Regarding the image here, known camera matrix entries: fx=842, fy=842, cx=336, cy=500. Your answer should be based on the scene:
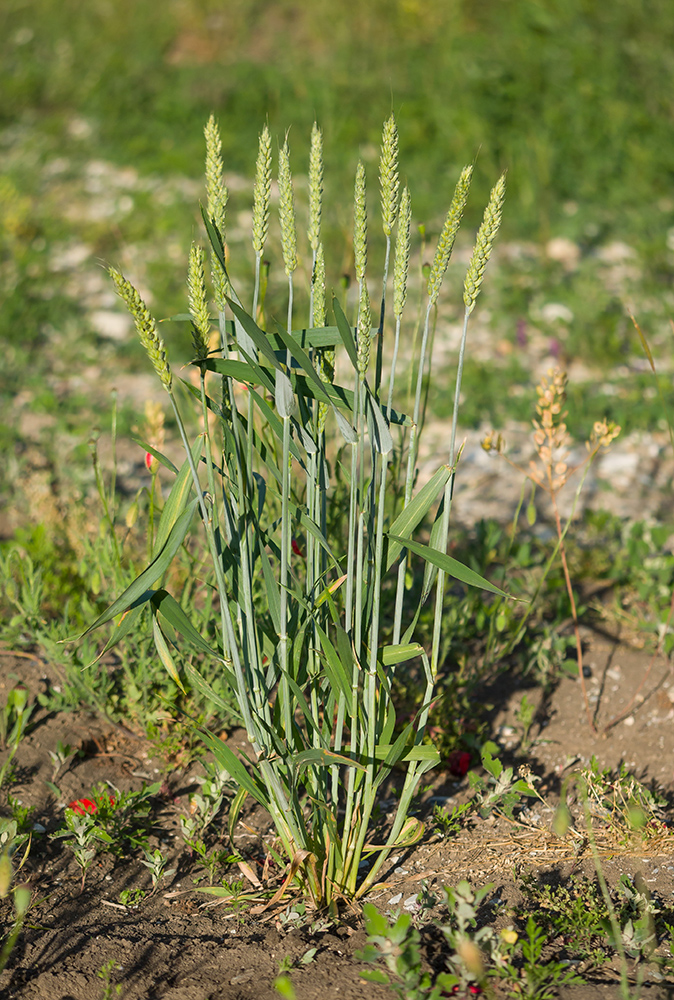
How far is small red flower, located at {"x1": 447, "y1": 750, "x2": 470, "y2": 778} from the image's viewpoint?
2.00m

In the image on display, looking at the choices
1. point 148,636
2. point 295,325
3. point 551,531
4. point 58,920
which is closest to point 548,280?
point 295,325

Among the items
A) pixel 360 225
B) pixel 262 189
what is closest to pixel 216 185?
pixel 262 189

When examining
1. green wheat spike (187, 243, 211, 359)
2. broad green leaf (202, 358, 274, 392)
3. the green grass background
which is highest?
the green grass background

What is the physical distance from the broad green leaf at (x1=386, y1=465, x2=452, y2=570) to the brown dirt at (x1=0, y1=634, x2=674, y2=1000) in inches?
24.8

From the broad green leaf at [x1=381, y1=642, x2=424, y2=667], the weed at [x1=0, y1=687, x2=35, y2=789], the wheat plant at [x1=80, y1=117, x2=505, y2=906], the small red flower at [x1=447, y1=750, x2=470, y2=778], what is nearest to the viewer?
the wheat plant at [x1=80, y1=117, x2=505, y2=906]

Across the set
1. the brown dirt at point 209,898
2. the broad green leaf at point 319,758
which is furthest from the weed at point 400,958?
the broad green leaf at point 319,758

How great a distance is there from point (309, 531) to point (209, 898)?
0.83 metres

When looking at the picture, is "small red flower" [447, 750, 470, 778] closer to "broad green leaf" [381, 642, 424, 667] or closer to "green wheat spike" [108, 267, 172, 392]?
"broad green leaf" [381, 642, 424, 667]

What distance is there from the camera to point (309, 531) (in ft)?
4.64

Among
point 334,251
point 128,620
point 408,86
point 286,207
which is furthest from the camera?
point 408,86

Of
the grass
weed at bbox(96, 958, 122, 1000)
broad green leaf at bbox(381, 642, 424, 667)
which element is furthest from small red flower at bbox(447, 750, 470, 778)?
weed at bbox(96, 958, 122, 1000)

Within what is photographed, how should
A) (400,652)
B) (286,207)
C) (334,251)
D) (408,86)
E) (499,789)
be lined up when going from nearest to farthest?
(286,207)
(400,652)
(499,789)
(334,251)
(408,86)

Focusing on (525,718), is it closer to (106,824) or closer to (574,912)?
(574,912)

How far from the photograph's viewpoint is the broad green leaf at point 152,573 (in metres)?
1.30
